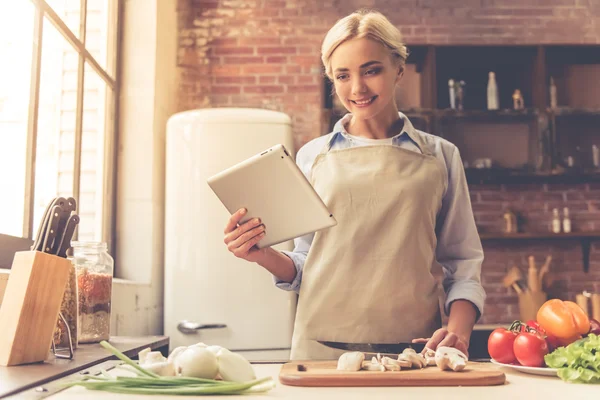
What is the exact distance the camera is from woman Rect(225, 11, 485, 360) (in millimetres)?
1567

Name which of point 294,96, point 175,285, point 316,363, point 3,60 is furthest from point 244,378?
point 294,96

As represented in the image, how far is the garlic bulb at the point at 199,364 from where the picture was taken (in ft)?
3.06

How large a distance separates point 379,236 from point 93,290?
0.79 meters

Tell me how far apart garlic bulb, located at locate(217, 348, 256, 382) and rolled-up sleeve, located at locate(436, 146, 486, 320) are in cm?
76

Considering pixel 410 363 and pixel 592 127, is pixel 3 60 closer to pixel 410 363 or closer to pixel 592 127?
pixel 410 363

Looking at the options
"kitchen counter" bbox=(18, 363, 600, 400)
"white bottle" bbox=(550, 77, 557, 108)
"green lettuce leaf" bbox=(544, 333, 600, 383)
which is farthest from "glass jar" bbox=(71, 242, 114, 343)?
"white bottle" bbox=(550, 77, 557, 108)

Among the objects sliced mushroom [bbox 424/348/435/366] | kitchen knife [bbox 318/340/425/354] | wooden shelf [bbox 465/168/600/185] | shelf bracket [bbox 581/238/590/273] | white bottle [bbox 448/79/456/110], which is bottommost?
kitchen knife [bbox 318/340/425/354]

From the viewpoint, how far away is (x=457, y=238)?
166 cm

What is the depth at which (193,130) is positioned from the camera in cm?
313

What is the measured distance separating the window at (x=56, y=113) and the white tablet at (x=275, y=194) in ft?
2.85

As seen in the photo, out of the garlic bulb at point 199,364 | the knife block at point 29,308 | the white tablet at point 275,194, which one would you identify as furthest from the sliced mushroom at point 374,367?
the knife block at point 29,308

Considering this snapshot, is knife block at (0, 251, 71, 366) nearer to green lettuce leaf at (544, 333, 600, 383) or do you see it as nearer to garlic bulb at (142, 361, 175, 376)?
garlic bulb at (142, 361, 175, 376)

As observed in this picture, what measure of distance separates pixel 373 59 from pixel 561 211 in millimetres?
2786

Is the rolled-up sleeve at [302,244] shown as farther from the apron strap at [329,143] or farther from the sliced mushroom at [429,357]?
the sliced mushroom at [429,357]
